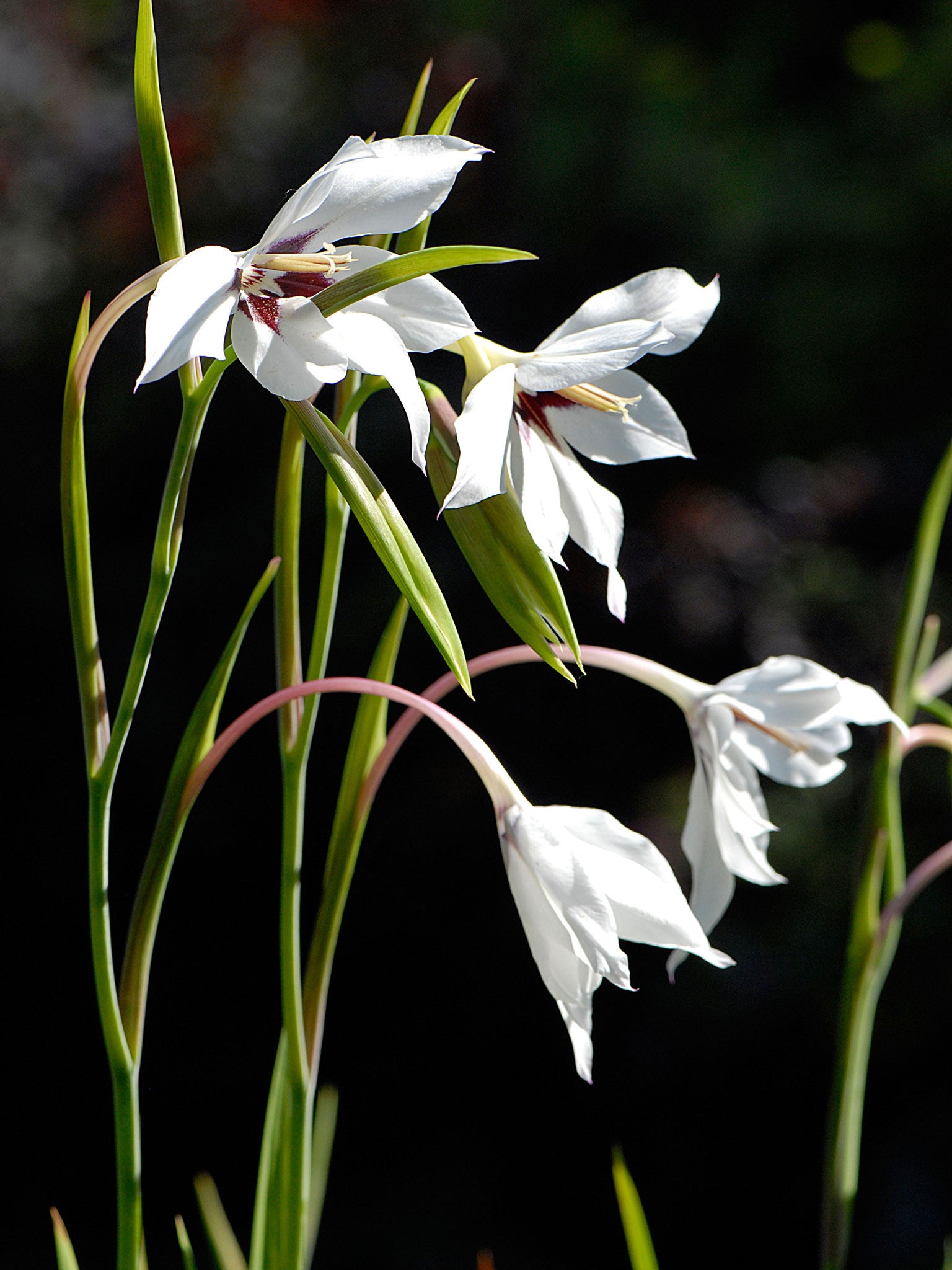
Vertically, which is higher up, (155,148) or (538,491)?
(155,148)

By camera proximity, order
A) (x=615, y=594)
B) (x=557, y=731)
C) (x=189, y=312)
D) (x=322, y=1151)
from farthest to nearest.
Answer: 1. (x=557, y=731)
2. (x=322, y=1151)
3. (x=615, y=594)
4. (x=189, y=312)

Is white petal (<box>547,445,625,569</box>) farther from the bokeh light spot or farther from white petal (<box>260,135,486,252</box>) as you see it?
the bokeh light spot

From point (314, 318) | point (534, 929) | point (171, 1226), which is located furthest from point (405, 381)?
point (171, 1226)

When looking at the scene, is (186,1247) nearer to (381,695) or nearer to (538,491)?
(381,695)

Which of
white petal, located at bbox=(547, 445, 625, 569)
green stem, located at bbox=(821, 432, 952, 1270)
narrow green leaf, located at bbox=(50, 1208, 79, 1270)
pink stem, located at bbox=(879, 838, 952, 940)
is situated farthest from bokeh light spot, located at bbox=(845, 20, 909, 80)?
narrow green leaf, located at bbox=(50, 1208, 79, 1270)

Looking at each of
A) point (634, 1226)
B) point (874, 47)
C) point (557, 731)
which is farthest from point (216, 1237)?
point (874, 47)

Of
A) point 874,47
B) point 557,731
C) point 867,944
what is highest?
point 874,47

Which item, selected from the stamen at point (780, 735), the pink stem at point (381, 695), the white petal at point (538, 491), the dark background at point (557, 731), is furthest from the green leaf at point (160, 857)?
the dark background at point (557, 731)
